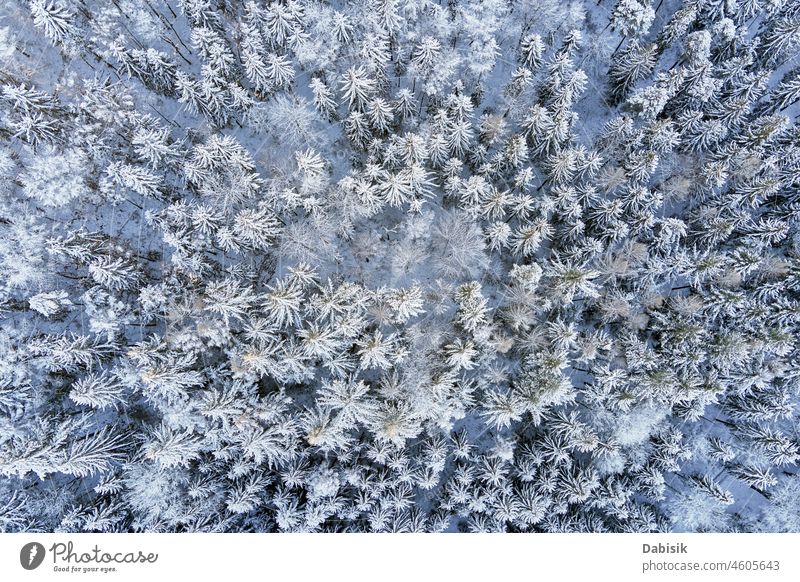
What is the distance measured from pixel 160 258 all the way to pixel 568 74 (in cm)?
3103

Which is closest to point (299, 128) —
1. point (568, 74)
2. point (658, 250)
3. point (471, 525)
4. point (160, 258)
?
point (160, 258)

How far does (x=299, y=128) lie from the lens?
31.3 meters
